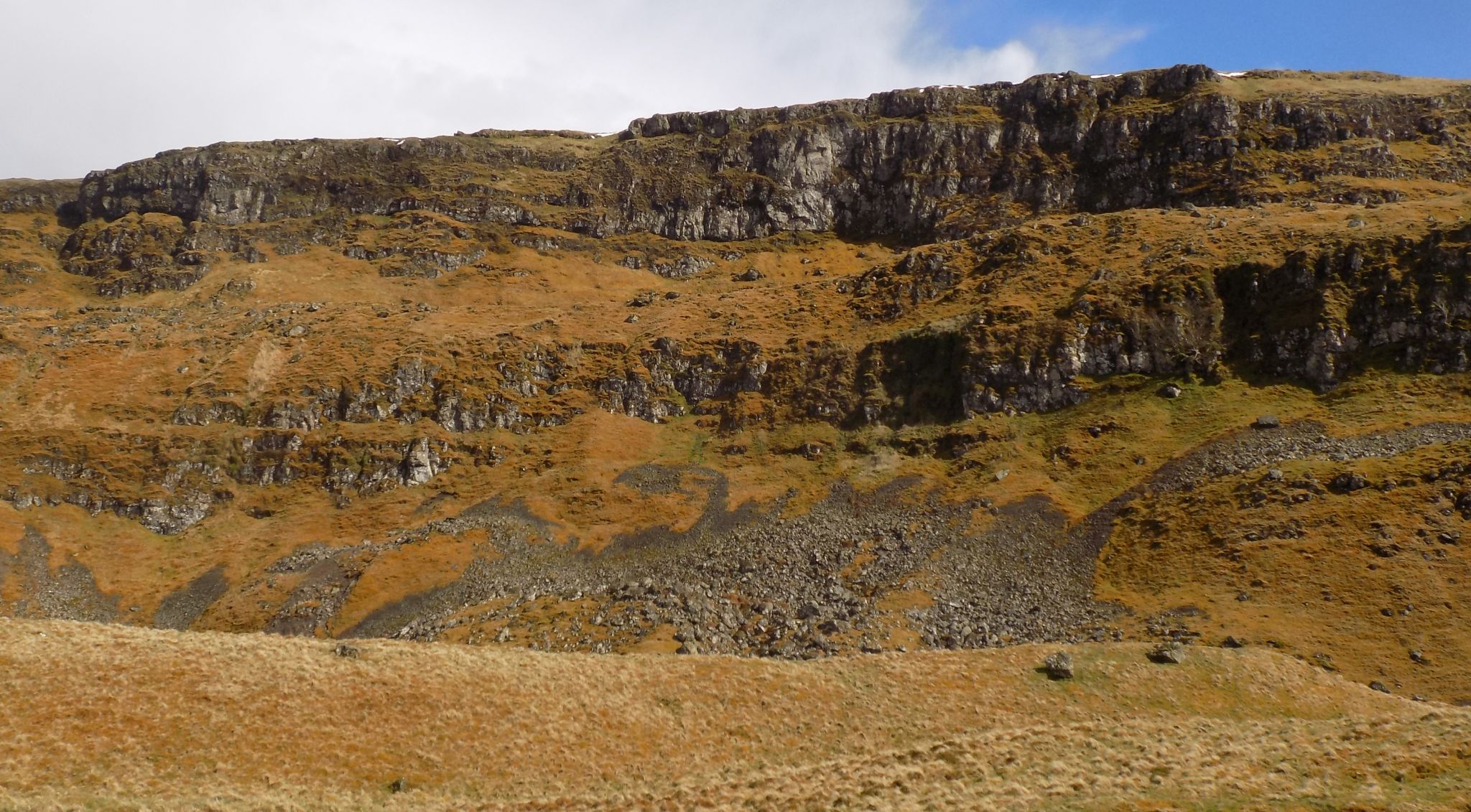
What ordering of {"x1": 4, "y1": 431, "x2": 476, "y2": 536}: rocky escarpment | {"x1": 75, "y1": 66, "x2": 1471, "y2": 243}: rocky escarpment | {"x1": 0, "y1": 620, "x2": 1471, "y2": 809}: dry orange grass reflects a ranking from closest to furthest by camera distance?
{"x1": 0, "y1": 620, "x2": 1471, "y2": 809}: dry orange grass < {"x1": 4, "y1": 431, "x2": 476, "y2": 536}: rocky escarpment < {"x1": 75, "y1": 66, "x2": 1471, "y2": 243}: rocky escarpment

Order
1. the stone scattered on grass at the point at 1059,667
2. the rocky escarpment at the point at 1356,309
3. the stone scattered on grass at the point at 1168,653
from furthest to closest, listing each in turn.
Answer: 1. the rocky escarpment at the point at 1356,309
2. the stone scattered on grass at the point at 1168,653
3. the stone scattered on grass at the point at 1059,667

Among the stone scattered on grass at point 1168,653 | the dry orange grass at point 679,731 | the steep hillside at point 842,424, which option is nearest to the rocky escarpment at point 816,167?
the steep hillside at point 842,424

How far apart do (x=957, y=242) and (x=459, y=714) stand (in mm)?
100526

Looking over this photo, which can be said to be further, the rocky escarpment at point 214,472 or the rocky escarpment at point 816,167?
the rocky escarpment at point 816,167

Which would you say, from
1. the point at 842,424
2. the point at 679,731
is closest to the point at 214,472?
the point at 842,424

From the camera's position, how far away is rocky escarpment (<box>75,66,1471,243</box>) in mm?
145500

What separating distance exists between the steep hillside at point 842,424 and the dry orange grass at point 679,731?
12.0 m

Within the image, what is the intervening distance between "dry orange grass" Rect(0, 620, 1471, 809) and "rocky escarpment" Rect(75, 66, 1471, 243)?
130135 millimetres

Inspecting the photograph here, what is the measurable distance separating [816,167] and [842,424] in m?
105

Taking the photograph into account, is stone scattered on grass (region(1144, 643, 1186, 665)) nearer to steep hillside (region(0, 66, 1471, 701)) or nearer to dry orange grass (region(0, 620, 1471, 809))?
dry orange grass (region(0, 620, 1471, 809))

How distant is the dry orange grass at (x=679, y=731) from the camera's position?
26.1 meters

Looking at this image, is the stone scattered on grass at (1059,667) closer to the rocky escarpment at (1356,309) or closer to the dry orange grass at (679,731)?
the dry orange grass at (679,731)

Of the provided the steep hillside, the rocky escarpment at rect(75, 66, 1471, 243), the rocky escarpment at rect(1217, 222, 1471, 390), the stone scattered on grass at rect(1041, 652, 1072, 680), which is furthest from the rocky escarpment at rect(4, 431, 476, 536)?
the rocky escarpment at rect(75, 66, 1471, 243)

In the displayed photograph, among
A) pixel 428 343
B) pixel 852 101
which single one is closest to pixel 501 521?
pixel 428 343
